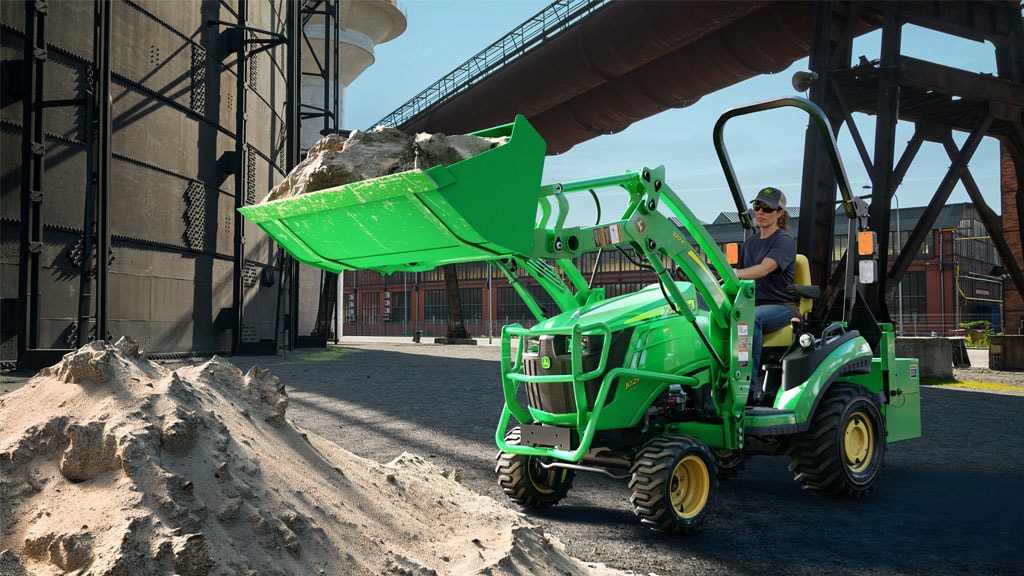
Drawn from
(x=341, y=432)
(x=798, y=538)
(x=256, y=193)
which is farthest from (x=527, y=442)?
(x=256, y=193)

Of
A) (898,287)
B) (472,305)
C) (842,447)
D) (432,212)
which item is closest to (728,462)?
(842,447)

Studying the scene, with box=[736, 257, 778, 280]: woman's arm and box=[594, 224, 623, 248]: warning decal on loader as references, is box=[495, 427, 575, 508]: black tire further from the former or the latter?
box=[736, 257, 778, 280]: woman's arm

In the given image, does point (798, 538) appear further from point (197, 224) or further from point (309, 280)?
point (309, 280)

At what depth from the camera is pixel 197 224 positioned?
16.4 metres

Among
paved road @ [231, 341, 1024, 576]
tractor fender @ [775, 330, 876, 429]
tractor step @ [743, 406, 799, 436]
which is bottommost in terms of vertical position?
paved road @ [231, 341, 1024, 576]

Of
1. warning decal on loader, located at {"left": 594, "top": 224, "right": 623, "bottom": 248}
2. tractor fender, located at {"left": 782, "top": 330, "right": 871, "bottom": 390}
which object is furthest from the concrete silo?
tractor fender, located at {"left": 782, "top": 330, "right": 871, "bottom": 390}

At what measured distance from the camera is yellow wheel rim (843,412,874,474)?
19.0ft

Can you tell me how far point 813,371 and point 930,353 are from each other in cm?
1086

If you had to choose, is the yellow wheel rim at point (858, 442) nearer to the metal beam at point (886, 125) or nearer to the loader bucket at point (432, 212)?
the loader bucket at point (432, 212)

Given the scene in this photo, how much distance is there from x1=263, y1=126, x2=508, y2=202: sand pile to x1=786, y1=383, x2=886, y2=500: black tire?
2981 mm

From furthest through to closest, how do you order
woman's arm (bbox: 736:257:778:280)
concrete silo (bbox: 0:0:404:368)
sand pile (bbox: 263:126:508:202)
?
1. concrete silo (bbox: 0:0:404:368)
2. woman's arm (bbox: 736:257:778:280)
3. sand pile (bbox: 263:126:508:202)

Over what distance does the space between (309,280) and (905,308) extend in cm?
4550

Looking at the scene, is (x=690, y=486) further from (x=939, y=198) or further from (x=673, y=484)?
(x=939, y=198)

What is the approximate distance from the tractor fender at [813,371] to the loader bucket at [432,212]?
7.61 feet
